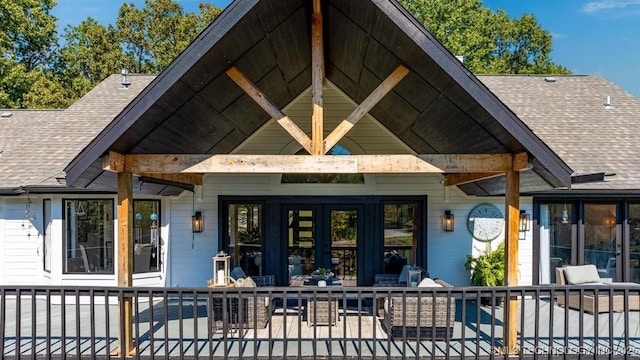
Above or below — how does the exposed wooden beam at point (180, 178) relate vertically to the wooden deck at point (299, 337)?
above

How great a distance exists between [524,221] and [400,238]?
2391 millimetres

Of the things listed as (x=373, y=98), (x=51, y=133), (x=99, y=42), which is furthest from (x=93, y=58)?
(x=373, y=98)

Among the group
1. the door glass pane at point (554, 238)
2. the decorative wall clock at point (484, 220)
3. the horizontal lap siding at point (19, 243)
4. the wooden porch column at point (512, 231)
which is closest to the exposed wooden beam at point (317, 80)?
the wooden porch column at point (512, 231)

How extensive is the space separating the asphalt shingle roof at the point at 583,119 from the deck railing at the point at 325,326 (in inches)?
105

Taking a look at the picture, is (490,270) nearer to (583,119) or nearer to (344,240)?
(344,240)

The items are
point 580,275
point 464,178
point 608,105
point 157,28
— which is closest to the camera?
point 464,178

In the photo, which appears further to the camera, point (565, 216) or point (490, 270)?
point (565, 216)

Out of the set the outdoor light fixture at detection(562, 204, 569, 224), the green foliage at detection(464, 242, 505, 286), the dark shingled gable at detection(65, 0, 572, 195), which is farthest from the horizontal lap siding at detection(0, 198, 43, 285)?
the outdoor light fixture at detection(562, 204, 569, 224)

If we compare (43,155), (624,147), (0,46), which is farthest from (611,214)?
(0,46)

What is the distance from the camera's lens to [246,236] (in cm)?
917

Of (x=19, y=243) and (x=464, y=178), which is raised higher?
(x=464, y=178)

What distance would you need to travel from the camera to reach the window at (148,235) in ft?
29.4

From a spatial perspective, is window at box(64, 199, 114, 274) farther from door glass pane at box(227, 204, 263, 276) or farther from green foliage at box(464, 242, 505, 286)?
green foliage at box(464, 242, 505, 286)

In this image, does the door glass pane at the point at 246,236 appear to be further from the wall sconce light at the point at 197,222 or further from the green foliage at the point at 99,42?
the green foliage at the point at 99,42
